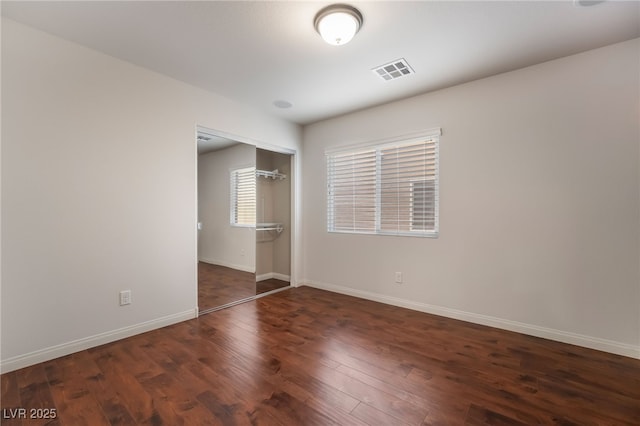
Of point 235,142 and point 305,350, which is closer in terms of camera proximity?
point 305,350

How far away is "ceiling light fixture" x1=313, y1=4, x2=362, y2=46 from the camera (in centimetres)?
197

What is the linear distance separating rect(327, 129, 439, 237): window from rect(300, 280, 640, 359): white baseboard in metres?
0.88

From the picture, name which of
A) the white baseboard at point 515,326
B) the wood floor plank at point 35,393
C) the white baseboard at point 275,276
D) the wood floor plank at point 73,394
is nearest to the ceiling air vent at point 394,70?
the white baseboard at point 515,326

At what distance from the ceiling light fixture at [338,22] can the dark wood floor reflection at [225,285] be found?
2.97 m

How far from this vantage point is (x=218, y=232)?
4.27m

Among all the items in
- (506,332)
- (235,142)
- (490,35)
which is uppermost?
(490,35)

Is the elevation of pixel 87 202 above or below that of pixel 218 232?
above

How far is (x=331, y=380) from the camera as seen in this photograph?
1.99 m

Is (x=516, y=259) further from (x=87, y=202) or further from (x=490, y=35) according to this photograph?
(x=87, y=202)

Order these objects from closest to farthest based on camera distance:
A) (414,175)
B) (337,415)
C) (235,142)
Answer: (337,415) < (414,175) < (235,142)

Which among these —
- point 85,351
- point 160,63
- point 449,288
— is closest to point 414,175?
point 449,288

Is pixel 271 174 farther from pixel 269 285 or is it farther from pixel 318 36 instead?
pixel 318 36

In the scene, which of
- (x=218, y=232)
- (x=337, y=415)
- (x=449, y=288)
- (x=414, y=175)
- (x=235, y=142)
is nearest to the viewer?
(x=337, y=415)

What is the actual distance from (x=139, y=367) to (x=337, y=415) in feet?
5.23
